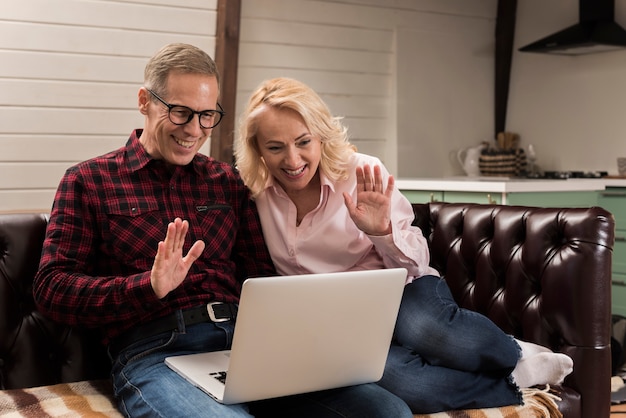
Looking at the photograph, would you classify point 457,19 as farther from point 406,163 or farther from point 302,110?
point 302,110

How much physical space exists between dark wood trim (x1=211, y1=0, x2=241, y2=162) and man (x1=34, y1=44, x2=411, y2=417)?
240 cm

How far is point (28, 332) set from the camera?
2.09 meters

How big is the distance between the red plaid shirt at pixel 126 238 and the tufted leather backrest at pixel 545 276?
2.57ft

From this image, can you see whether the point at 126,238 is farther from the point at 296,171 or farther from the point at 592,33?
the point at 592,33

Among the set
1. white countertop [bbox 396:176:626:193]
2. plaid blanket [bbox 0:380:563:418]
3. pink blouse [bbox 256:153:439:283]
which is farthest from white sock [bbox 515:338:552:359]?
white countertop [bbox 396:176:626:193]

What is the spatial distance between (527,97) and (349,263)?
3824 millimetres

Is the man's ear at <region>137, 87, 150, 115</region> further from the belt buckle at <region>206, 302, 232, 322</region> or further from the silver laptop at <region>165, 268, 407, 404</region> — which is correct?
the silver laptop at <region>165, 268, 407, 404</region>

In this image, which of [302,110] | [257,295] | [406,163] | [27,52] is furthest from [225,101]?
[257,295]

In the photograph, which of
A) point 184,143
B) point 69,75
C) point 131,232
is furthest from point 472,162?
point 131,232

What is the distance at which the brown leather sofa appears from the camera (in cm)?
210

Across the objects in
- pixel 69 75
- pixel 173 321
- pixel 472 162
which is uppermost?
pixel 69 75

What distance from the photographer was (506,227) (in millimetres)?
2434

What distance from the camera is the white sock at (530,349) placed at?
2191mm

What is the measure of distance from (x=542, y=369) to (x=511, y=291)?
29 centimetres
